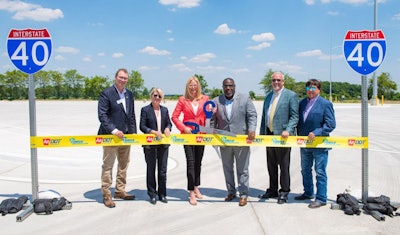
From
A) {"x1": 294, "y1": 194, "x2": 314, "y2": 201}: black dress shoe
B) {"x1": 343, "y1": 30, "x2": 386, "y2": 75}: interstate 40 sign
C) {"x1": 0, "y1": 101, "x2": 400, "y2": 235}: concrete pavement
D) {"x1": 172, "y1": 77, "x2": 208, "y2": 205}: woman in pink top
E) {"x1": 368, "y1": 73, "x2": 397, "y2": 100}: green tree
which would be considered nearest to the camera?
{"x1": 0, "y1": 101, "x2": 400, "y2": 235}: concrete pavement

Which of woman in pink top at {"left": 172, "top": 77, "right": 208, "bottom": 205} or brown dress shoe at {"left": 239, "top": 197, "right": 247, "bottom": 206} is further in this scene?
woman in pink top at {"left": 172, "top": 77, "right": 208, "bottom": 205}

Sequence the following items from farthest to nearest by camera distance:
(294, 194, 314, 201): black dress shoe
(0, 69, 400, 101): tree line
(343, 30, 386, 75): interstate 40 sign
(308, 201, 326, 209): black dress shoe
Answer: (0, 69, 400, 101): tree line
(294, 194, 314, 201): black dress shoe
(308, 201, 326, 209): black dress shoe
(343, 30, 386, 75): interstate 40 sign

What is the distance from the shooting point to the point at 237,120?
526 cm

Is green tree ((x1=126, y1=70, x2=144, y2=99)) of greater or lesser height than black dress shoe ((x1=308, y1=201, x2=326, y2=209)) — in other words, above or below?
above

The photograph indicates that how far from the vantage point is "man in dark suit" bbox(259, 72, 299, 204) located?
518 centimetres

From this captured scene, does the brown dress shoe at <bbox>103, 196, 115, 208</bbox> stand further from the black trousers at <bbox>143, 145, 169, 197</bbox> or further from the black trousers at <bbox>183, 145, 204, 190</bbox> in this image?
the black trousers at <bbox>183, 145, 204, 190</bbox>

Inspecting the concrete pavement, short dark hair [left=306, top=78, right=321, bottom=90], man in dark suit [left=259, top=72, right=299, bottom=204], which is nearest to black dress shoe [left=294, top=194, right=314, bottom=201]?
the concrete pavement

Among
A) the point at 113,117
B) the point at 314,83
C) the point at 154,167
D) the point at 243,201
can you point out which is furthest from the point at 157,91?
the point at 314,83

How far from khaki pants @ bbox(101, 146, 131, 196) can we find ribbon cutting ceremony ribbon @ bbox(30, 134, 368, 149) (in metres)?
0.22

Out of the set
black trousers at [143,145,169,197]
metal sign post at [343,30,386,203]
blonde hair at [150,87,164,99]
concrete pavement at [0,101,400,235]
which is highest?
metal sign post at [343,30,386,203]

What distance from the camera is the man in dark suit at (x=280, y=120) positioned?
5.18 m

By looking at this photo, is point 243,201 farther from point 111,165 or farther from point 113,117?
point 113,117

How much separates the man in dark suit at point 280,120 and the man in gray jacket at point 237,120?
0.30m

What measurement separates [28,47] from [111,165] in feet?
7.18
